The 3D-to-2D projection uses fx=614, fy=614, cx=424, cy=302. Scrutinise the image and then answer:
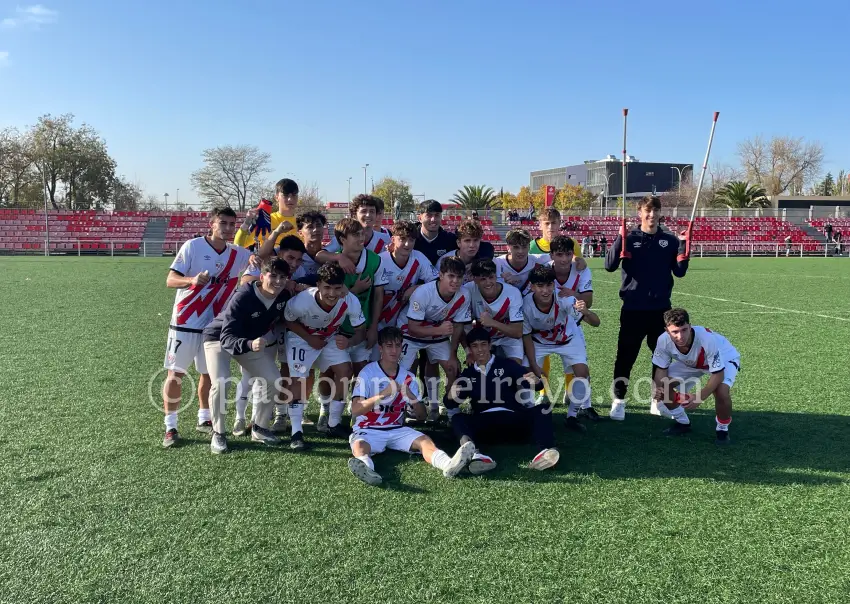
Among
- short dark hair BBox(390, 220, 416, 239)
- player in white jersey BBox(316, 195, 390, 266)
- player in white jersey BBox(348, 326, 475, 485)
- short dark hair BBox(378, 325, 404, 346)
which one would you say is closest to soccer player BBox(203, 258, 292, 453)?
player in white jersey BBox(316, 195, 390, 266)

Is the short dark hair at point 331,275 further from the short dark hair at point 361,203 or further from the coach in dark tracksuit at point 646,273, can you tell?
the coach in dark tracksuit at point 646,273

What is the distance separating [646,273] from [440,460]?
2833 mm

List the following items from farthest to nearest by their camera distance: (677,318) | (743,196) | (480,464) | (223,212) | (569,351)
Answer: (743,196), (569,351), (223,212), (677,318), (480,464)

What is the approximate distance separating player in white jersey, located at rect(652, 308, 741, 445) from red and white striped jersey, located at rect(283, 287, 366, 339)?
2.57 meters

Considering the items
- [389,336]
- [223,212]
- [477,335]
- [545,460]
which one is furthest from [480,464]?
[223,212]

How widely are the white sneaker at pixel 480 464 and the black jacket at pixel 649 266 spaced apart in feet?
8.02

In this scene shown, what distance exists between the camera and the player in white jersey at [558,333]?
5.41 meters

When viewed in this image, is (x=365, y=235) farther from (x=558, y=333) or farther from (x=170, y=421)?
(x=170, y=421)

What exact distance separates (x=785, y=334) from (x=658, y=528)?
762 centimetres

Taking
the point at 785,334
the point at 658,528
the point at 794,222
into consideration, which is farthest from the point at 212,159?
the point at 658,528

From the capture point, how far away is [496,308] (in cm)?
536

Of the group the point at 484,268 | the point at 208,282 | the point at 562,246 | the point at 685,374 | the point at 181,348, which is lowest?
the point at 685,374

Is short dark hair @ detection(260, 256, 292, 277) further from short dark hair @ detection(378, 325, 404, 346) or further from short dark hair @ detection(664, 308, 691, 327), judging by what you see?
short dark hair @ detection(664, 308, 691, 327)

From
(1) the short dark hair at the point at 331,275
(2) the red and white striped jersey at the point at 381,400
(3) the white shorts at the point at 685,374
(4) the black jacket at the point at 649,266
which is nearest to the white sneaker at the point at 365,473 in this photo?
(2) the red and white striped jersey at the point at 381,400
